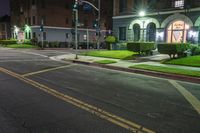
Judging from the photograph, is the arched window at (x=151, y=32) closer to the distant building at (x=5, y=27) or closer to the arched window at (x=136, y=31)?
the arched window at (x=136, y=31)

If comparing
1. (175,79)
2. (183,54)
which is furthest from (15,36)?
(175,79)

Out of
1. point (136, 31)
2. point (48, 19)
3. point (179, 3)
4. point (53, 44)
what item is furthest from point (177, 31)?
point (48, 19)

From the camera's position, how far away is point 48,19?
49.3m

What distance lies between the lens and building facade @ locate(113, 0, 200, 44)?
23.4 meters

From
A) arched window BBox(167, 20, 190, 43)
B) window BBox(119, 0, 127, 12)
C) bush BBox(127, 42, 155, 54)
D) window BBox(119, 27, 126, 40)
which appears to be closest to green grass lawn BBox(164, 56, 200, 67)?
bush BBox(127, 42, 155, 54)

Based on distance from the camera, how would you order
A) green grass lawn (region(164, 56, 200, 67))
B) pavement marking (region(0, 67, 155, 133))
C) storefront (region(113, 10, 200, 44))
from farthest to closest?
storefront (region(113, 10, 200, 44)) → green grass lawn (region(164, 56, 200, 67)) → pavement marking (region(0, 67, 155, 133))

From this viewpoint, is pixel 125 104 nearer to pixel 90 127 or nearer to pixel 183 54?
pixel 90 127

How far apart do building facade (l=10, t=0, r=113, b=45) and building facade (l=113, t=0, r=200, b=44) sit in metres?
17.0

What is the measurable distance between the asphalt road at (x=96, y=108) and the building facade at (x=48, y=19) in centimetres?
3817

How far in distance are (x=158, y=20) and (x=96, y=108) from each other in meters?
22.0

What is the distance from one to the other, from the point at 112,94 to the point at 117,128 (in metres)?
3.06

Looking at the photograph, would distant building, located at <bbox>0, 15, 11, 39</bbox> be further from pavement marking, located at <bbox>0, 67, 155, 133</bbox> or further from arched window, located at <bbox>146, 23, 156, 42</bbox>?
pavement marking, located at <bbox>0, 67, 155, 133</bbox>

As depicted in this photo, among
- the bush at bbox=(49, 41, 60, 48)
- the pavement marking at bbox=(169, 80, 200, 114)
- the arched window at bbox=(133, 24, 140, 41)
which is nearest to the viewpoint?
the pavement marking at bbox=(169, 80, 200, 114)

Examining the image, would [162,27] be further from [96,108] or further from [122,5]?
[96,108]
